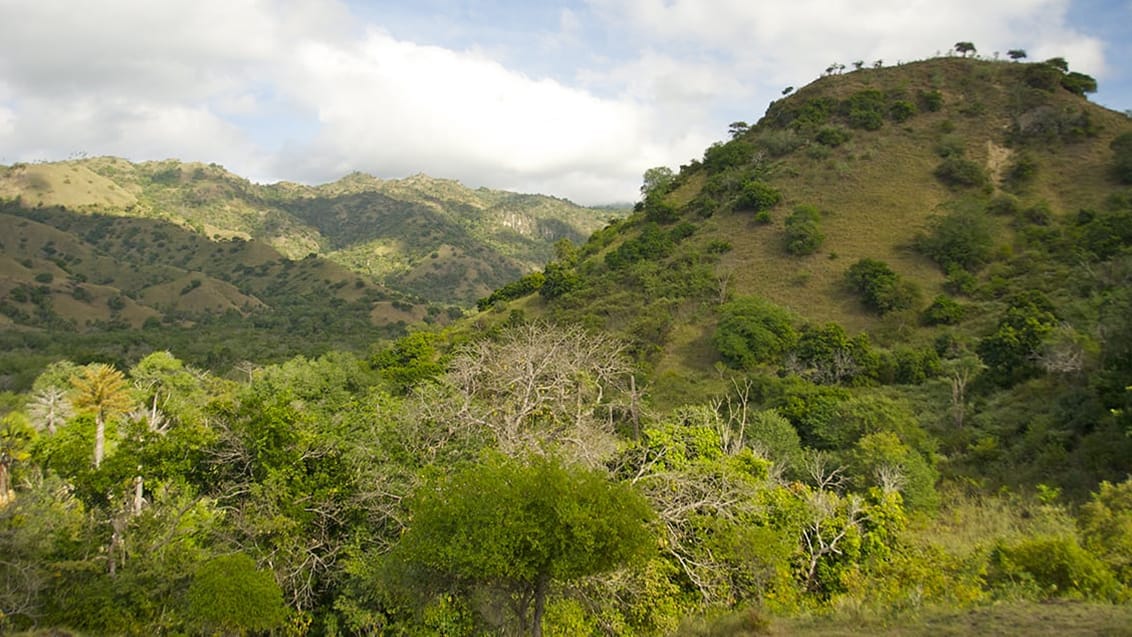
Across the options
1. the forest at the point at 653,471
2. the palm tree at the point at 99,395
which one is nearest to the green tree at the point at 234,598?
the forest at the point at 653,471

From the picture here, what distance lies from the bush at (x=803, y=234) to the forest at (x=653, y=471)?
12.2 ft

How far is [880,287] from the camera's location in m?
42.0

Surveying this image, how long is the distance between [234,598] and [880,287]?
43513 mm

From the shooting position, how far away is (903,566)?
1143cm

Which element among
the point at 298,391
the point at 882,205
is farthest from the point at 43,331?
the point at 882,205

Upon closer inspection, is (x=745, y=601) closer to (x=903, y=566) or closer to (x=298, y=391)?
(x=903, y=566)

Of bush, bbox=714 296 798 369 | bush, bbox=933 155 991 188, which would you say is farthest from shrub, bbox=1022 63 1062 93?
bush, bbox=714 296 798 369

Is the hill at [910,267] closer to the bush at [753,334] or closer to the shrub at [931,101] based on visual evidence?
the bush at [753,334]

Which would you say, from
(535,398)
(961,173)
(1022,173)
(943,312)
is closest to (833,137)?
(961,173)

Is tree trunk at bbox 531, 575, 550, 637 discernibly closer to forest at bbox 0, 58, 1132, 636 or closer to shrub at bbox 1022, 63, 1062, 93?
forest at bbox 0, 58, 1132, 636

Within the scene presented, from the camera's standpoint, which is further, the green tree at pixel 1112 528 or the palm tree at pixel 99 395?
the palm tree at pixel 99 395

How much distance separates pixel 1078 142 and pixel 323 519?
232 feet

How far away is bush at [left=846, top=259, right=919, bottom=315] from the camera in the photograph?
41.3 meters

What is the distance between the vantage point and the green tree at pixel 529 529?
7.25m
